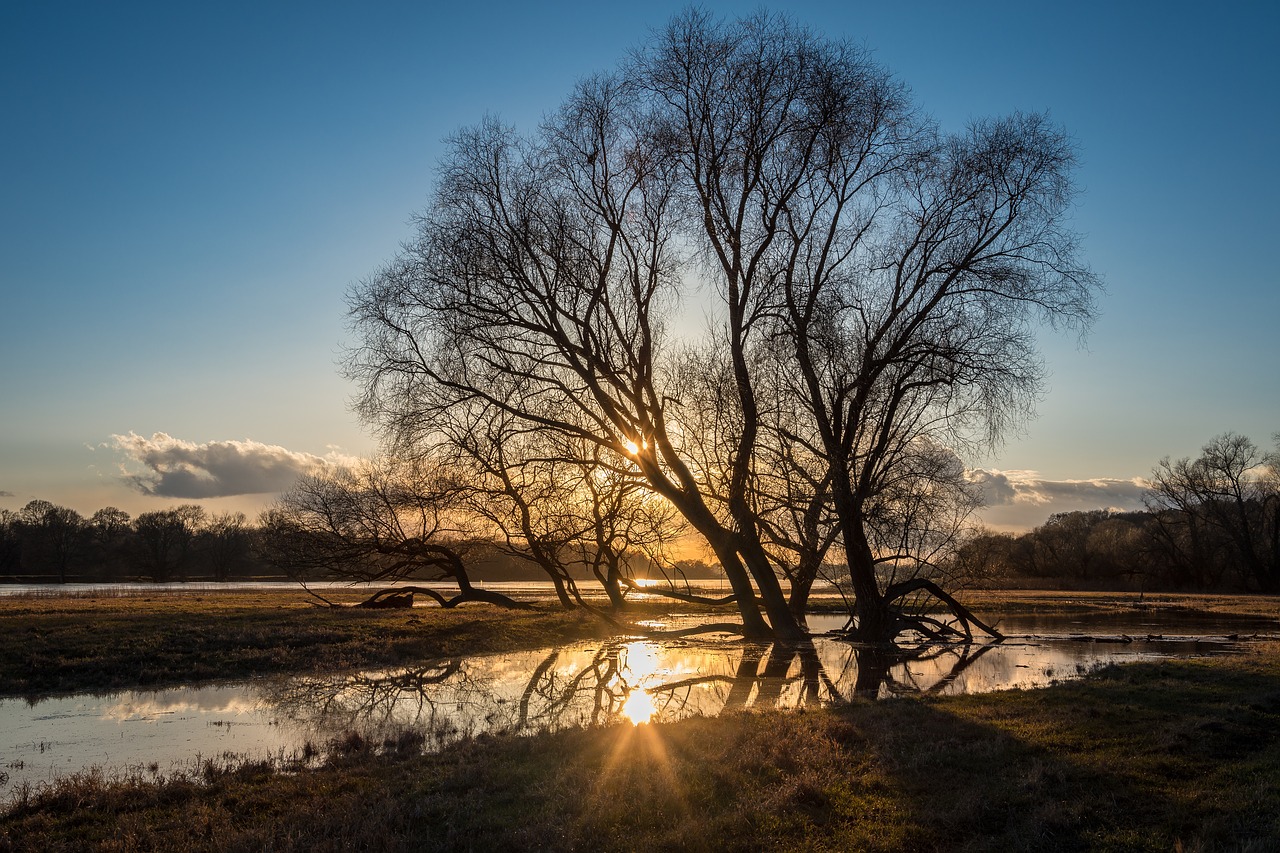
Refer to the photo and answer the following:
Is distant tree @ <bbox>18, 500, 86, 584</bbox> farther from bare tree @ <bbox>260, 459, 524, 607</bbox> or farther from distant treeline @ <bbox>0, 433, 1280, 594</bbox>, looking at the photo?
bare tree @ <bbox>260, 459, 524, 607</bbox>

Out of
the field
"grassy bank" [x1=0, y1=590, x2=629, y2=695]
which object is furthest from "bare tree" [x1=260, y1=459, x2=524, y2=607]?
the field

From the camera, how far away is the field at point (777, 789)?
20.4 feet

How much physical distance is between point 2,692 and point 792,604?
769 inches

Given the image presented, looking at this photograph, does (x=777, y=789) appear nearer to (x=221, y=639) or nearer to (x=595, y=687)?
(x=595, y=687)

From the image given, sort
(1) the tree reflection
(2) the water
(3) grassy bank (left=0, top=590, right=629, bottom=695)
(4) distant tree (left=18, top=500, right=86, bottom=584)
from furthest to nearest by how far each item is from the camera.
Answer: (4) distant tree (left=18, top=500, right=86, bottom=584), (3) grassy bank (left=0, top=590, right=629, bottom=695), (1) the tree reflection, (2) the water

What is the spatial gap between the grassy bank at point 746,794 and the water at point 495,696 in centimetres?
162

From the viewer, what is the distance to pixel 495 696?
1450cm

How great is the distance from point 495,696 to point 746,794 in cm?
817

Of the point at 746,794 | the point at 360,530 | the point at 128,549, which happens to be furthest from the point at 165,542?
the point at 746,794

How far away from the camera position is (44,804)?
7098 mm

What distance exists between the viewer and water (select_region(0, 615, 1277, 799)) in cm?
1018

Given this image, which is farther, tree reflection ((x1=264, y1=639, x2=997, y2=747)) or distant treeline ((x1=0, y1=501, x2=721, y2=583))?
distant treeline ((x1=0, y1=501, x2=721, y2=583))

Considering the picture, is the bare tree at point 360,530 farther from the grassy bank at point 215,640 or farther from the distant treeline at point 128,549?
the distant treeline at point 128,549

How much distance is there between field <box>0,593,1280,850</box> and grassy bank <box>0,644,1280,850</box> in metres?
0.02
